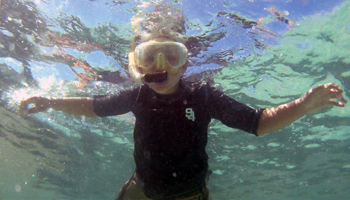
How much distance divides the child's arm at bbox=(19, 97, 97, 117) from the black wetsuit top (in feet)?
3.08

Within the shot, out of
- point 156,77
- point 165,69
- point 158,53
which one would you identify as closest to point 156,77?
point 156,77

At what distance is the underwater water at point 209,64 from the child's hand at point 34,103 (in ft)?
13.7

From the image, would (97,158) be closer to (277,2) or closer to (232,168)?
(232,168)

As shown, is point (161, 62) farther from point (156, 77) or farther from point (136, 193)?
point (136, 193)

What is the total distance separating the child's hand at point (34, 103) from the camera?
3676 mm

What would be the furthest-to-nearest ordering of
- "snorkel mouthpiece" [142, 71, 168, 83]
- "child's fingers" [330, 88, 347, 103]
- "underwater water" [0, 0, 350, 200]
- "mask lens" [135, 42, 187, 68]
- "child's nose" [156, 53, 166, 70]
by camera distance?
"underwater water" [0, 0, 350, 200] → "mask lens" [135, 42, 187, 68] → "child's nose" [156, 53, 166, 70] → "snorkel mouthpiece" [142, 71, 168, 83] → "child's fingers" [330, 88, 347, 103]

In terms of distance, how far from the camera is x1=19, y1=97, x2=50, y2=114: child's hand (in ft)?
12.1

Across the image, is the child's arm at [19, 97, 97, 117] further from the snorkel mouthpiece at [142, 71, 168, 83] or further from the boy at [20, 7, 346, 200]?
the snorkel mouthpiece at [142, 71, 168, 83]

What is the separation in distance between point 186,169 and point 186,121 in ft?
2.45

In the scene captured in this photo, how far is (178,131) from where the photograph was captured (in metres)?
3.40

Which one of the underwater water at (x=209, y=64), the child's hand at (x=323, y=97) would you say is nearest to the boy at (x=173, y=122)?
the child's hand at (x=323, y=97)

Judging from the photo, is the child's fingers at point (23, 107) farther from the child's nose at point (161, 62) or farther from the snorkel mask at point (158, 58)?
the child's nose at point (161, 62)

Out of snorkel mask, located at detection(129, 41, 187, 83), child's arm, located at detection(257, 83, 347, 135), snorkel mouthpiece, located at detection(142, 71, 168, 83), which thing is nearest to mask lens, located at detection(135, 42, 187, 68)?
snorkel mask, located at detection(129, 41, 187, 83)

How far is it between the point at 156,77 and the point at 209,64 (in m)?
6.22
